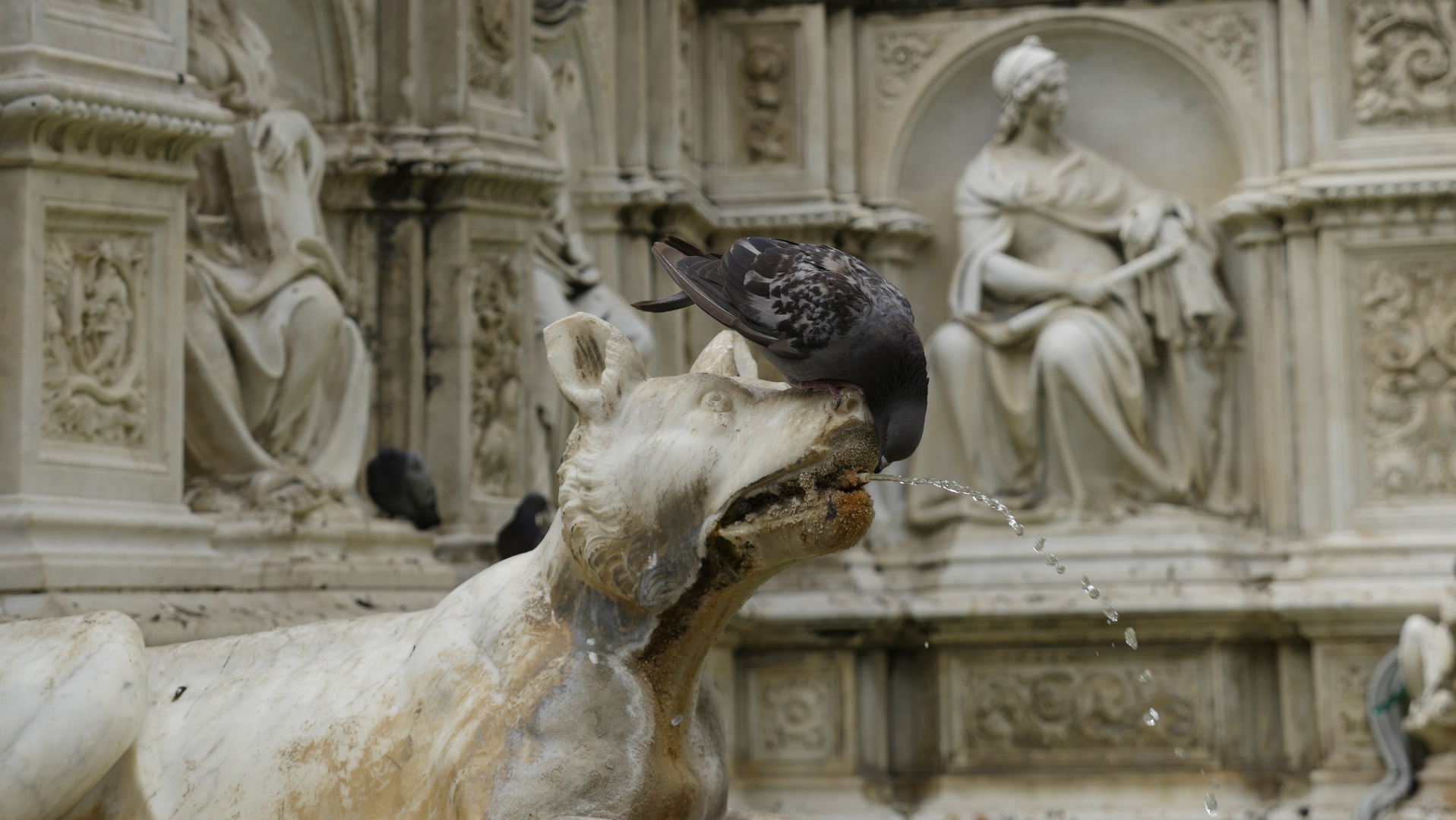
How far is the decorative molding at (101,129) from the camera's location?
3.99 m

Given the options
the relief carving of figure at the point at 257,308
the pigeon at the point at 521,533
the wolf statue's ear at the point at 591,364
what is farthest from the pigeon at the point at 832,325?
the pigeon at the point at 521,533

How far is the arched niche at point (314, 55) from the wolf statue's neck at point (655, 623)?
3910mm

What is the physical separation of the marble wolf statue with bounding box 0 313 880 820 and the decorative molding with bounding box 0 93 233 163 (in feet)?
5.78

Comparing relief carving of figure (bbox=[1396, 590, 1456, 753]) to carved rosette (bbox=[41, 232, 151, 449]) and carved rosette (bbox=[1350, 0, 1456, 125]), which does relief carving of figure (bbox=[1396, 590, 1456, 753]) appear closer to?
carved rosette (bbox=[1350, 0, 1456, 125])

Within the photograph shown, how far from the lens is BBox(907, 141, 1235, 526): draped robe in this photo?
8.71 meters

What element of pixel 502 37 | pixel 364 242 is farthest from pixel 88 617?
pixel 502 37

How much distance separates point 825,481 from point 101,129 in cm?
260

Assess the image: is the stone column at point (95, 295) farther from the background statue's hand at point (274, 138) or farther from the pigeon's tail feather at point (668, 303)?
the pigeon's tail feather at point (668, 303)

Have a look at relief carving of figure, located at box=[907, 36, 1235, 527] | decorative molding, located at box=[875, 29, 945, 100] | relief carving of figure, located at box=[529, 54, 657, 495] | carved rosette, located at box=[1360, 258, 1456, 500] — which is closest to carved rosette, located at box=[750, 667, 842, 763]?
relief carving of figure, located at box=[907, 36, 1235, 527]

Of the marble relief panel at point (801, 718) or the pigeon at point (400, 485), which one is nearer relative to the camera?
the pigeon at point (400, 485)

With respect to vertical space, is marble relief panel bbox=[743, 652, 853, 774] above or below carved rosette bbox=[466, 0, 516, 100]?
below

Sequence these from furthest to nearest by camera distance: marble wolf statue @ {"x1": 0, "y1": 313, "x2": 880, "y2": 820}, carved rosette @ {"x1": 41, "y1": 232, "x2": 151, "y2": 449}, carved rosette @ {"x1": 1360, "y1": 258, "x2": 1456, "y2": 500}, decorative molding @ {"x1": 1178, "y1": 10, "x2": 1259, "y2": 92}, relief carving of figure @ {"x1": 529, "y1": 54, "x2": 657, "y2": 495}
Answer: decorative molding @ {"x1": 1178, "y1": 10, "x2": 1259, "y2": 92}, carved rosette @ {"x1": 1360, "y1": 258, "x2": 1456, "y2": 500}, relief carving of figure @ {"x1": 529, "y1": 54, "x2": 657, "y2": 495}, carved rosette @ {"x1": 41, "y1": 232, "x2": 151, "y2": 449}, marble wolf statue @ {"x1": 0, "y1": 313, "x2": 880, "y2": 820}

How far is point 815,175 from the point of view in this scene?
9352mm

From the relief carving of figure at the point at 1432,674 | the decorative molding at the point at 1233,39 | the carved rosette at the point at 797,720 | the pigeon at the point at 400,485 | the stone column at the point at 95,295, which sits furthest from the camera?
the decorative molding at the point at 1233,39
